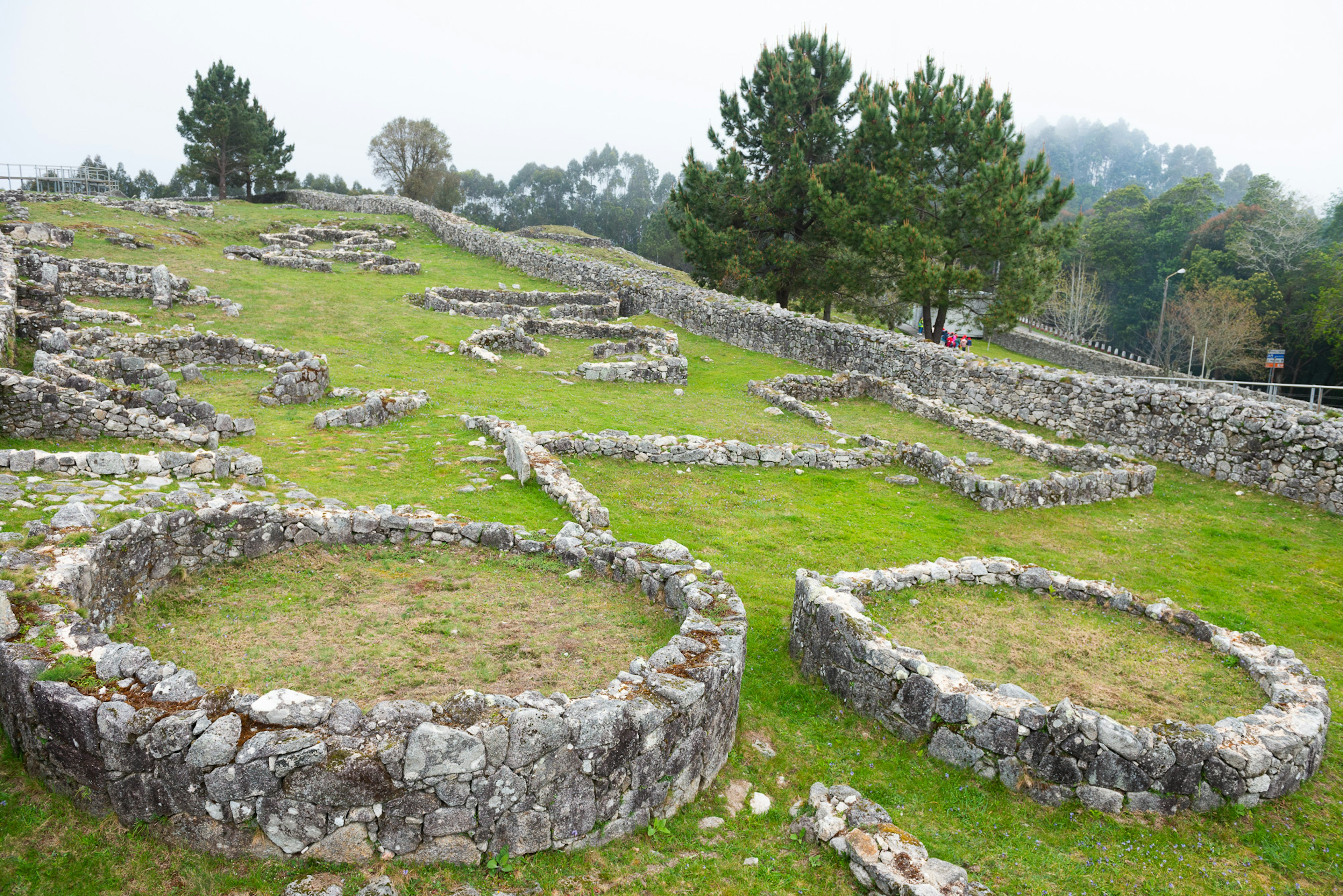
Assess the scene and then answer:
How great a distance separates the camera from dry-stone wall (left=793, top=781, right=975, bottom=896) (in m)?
6.00

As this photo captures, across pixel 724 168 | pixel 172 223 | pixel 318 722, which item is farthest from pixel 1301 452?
pixel 172 223

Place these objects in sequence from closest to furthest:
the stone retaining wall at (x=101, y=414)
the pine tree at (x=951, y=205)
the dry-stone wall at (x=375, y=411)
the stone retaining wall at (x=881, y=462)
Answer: the stone retaining wall at (x=101, y=414) < the stone retaining wall at (x=881, y=462) < the dry-stone wall at (x=375, y=411) < the pine tree at (x=951, y=205)

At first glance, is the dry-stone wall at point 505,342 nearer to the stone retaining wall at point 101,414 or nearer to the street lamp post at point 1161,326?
the stone retaining wall at point 101,414

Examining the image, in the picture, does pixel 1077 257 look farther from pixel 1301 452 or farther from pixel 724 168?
pixel 1301 452

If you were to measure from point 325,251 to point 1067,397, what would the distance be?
37.0m

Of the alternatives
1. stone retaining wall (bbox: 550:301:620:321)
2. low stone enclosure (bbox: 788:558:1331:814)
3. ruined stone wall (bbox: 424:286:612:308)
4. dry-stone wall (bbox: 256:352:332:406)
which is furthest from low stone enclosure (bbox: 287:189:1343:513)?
dry-stone wall (bbox: 256:352:332:406)

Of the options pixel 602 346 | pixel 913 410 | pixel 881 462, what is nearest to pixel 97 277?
pixel 602 346

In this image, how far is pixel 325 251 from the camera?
136 feet

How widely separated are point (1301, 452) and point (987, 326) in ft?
48.7

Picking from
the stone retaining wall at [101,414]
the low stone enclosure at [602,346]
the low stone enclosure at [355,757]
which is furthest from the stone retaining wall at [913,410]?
the low stone enclosure at [355,757]

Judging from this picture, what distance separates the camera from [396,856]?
569 cm

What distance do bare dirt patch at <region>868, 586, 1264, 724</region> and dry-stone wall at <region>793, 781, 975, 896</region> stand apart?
102 inches

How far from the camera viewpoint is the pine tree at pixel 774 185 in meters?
35.5

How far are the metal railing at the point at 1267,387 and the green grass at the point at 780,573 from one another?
783cm
